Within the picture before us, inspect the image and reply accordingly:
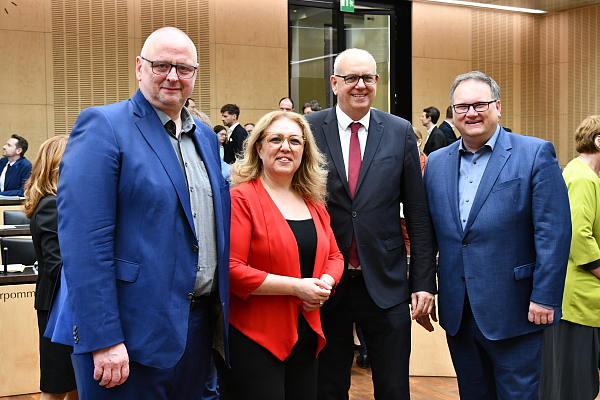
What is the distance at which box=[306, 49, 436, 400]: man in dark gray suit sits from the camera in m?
2.68

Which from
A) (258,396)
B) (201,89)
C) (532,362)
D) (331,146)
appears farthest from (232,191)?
(201,89)

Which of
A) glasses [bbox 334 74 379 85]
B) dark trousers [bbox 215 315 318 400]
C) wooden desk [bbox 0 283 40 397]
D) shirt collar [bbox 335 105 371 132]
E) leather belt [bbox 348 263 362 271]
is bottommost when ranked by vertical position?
wooden desk [bbox 0 283 40 397]

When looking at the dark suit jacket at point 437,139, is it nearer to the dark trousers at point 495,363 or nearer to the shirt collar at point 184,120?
the dark trousers at point 495,363

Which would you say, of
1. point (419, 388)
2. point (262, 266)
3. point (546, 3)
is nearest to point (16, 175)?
point (419, 388)

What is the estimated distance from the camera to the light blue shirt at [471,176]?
269 centimetres

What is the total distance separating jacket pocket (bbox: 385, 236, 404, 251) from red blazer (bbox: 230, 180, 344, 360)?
41 centimetres

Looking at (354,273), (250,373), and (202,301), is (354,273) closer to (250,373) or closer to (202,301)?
(250,373)

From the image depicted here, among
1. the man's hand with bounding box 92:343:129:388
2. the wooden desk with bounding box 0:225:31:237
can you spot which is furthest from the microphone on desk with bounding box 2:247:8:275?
the man's hand with bounding box 92:343:129:388

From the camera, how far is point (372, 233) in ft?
8.78

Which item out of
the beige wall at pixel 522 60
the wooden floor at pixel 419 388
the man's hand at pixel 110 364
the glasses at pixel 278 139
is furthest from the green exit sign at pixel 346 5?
the man's hand at pixel 110 364

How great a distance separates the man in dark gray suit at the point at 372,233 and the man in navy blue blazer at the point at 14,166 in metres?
7.14

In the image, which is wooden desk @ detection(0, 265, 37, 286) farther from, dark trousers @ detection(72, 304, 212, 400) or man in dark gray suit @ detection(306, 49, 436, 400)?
dark trousers @ detection(72, 304, 212, 400)

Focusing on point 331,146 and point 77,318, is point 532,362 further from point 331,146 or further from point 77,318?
point 77,318

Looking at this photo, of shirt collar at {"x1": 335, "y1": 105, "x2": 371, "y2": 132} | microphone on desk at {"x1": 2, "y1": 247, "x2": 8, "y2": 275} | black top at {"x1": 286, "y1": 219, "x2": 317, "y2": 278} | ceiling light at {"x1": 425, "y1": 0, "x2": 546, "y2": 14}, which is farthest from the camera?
ceiling light at {"x1": 425, "y1": 0, "x2": 546, "y2": 14}
